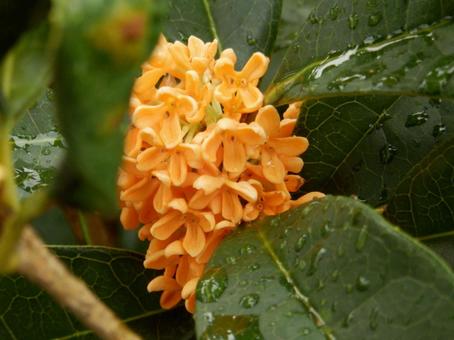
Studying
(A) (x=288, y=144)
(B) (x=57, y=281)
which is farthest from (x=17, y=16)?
(A) (x=288, y=144)

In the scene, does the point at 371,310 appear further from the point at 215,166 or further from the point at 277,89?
the point at 277,89

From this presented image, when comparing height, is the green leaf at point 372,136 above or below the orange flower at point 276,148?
below

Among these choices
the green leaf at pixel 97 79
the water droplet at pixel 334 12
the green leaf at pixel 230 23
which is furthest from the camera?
the green leaf at pixel 230 23

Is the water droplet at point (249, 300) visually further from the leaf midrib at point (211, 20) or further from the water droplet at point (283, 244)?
the leaf midrib at point (211, 20)

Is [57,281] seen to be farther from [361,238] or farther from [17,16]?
[361,238]

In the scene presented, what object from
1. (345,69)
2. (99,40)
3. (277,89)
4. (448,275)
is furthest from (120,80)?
(277,89)

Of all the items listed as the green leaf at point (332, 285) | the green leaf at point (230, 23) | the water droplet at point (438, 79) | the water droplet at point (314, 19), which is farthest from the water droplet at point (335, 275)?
the green leaf at point (230, 23)

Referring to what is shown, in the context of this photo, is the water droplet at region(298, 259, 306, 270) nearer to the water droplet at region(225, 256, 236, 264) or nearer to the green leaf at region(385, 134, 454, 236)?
the water droplet at region(225, 256, 236, 264)
